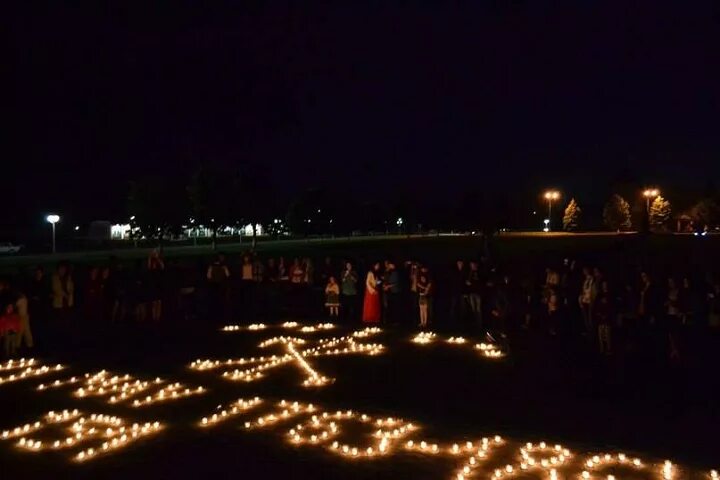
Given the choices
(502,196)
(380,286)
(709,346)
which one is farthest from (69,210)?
(709,346)

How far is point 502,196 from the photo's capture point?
291 feet

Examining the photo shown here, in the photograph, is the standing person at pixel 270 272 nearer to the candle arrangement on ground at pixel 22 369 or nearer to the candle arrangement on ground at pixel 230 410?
the candle arrangement on ground at pixel 22 369

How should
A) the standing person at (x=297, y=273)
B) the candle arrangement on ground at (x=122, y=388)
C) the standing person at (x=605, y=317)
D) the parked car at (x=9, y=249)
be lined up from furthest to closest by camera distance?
1. the parked car at (x=9, y=249)
2. the standing person at (x=297, y=273)
3. the standing person at (x=605, y=317)
4. the candle arrangement on ground at (x=122, y=388)

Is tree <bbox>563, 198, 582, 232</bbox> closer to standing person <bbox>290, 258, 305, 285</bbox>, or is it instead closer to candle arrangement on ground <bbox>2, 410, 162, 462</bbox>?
standing person <bbox>290, 258, 305, 285</bbox>

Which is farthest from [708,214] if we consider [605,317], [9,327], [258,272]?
[9,327]

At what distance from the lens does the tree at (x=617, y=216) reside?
10112 cm

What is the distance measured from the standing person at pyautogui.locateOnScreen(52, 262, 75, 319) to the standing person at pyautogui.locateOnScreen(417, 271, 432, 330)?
9888mm

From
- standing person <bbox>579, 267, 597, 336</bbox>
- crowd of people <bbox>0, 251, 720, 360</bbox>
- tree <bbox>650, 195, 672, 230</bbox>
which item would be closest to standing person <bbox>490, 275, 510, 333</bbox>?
crowd of people <bbox>0, 251, 720, 360</bbox>

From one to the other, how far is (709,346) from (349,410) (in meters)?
9.64

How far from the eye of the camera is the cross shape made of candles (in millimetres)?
13203

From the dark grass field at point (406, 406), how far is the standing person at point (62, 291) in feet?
6.29

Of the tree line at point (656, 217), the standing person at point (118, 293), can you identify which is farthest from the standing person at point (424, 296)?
the tree line at point (656, 217)

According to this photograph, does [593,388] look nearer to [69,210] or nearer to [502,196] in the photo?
[502,196]

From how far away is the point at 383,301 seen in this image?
2017 centimetres
